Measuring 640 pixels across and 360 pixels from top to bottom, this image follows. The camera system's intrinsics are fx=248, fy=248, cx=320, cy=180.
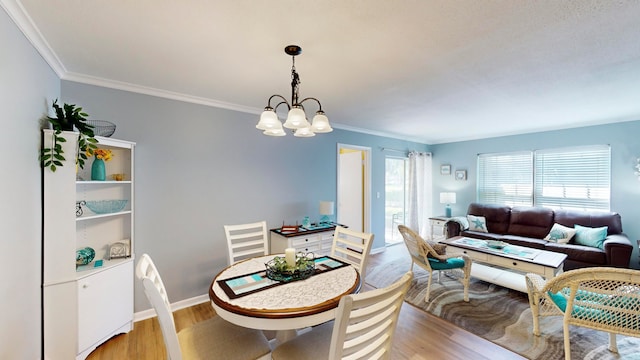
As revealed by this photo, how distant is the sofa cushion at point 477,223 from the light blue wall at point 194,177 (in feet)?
11.2

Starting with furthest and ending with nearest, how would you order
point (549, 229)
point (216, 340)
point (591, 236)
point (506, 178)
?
point (506, 178)
point (549, 229)
point (591, 236)
point (216, 340)

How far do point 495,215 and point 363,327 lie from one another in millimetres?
4961

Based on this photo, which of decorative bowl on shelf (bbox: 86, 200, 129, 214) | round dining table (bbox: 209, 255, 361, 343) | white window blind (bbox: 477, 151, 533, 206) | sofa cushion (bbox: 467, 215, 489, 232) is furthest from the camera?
white window blind (bbox: 477, 151, 533, 206)

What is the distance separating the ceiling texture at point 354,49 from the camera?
1422 millimetres

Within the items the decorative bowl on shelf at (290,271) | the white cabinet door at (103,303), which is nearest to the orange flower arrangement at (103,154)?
the white cabinet door at (103,303)

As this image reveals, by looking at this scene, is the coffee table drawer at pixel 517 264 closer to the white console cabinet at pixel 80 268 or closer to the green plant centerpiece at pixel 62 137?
the white console cabinet at pixel 80 268

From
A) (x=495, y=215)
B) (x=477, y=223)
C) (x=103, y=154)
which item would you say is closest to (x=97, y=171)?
(x=103, y=154)

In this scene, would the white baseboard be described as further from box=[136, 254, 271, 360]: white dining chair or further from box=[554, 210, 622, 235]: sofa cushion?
box=[554, 210, 622, 235]: sofa cushion

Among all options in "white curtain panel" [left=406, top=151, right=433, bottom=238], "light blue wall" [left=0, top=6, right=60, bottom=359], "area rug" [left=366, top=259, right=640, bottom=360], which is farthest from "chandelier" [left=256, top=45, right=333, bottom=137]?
"white curtain panel" [left=406, top=151, right=433, bottom=238]

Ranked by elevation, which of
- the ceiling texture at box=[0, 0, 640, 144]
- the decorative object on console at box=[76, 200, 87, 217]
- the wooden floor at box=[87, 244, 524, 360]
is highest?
the ceiling texture at box=[0, 0, 640, 144]

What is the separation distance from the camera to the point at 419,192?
232 inches

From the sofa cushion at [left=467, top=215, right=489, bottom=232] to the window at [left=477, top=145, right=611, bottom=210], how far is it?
34.1 inches

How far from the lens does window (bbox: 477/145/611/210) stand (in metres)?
4.10

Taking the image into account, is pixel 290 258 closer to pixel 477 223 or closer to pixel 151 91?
pixel 151 91
